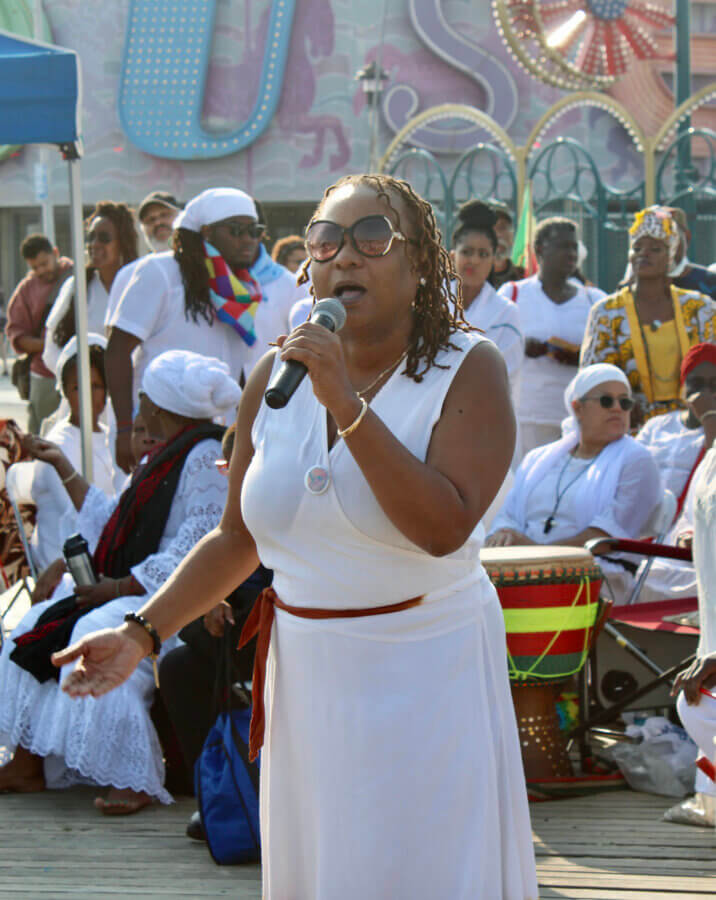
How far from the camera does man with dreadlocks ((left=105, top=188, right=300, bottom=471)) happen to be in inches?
232

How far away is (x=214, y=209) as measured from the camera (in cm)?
588

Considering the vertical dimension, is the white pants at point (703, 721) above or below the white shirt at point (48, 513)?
above

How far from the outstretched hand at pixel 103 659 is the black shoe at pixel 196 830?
6.16ft

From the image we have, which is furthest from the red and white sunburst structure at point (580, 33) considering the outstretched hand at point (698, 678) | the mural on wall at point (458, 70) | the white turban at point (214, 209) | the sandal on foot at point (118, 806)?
the outstretched hand at point (698, 678)

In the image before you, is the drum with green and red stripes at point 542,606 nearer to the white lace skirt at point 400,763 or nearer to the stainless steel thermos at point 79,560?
the stainless steel thermos at point 79,560

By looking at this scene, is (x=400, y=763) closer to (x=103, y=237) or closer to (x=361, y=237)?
(x=361, y=237)

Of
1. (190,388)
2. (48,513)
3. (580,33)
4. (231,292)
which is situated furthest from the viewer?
(580,33)

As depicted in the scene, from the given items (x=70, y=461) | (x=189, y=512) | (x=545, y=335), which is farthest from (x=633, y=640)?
(x=70, y=461)

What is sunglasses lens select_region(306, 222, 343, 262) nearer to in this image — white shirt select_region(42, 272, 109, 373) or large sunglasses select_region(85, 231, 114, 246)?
white shirt select_region(42, 272, 109, 373)

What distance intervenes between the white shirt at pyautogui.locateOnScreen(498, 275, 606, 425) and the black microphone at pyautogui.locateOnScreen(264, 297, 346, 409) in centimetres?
518

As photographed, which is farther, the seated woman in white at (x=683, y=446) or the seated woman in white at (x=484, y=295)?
the seated woman in white at (x=484, y=295)

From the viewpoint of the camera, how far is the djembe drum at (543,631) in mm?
4695

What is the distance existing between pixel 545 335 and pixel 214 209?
7.54 feet

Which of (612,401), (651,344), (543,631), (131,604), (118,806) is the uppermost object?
(651,344)
